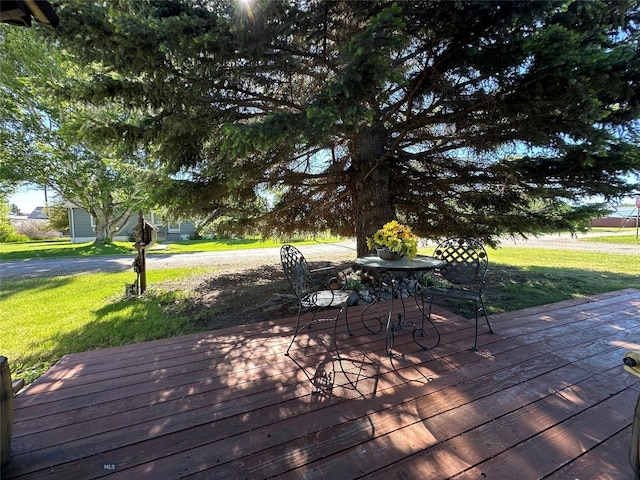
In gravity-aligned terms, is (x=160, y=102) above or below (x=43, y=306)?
above

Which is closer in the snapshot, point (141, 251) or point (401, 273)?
point (401, 273)

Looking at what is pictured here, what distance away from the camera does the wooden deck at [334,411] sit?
1505 mm

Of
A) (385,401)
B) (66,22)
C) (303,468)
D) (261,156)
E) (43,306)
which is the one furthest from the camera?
(43,306)

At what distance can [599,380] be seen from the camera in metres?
2.26

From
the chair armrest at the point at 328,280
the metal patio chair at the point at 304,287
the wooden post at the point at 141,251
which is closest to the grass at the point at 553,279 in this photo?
the chair armrest at the point at 328,280

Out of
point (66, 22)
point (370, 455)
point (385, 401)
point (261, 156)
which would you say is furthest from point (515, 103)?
point (66, 22)

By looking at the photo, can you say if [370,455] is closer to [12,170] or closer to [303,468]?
[303,468]

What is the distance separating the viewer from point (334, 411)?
190 centimetres

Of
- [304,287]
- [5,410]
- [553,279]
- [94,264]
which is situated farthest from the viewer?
[94,264]

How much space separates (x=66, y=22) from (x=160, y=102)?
105cm

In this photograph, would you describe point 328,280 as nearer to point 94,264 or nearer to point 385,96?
point 385,96

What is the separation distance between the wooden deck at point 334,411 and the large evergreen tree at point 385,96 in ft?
7.02

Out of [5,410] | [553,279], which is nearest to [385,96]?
[5,410]

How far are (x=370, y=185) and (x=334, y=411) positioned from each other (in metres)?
3.94
